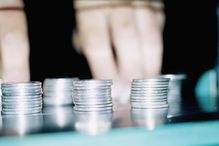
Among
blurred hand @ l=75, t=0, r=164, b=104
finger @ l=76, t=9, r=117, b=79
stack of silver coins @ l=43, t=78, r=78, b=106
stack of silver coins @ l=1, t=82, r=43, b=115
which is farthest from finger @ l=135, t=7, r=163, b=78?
stack of silver coins @ l=1, t=82, r=43, b=115

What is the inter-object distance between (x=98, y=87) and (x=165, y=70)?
3.99 feet

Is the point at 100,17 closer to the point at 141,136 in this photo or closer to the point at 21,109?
the point at 21,109

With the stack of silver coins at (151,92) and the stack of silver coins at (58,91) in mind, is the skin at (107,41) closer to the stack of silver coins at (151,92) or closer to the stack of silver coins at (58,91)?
the stack of silver coins at (58,91)

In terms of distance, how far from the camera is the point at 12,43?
1551 mm

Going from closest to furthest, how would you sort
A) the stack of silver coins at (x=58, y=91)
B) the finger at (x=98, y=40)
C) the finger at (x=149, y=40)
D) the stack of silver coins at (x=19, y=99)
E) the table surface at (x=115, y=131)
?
the table surface at (x=115, y=131) < the stack of silver coins at (x=19, y=99) < the stack of silver coins at (x=58, y=91) < the finger at (x=98, y=40) < the finger at (x=149, y=40)

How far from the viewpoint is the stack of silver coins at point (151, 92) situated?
4.06 feet

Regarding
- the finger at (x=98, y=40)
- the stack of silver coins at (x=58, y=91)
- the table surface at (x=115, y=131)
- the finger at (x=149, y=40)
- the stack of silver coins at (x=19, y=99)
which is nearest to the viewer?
the table surface at (x=115, y=131)

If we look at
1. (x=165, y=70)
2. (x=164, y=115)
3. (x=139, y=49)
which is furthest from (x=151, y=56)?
(x=164, y=115)

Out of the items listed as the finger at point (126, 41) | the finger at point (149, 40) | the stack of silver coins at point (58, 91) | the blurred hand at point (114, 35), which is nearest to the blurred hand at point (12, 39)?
the stack of silver coins at point (58, 91)

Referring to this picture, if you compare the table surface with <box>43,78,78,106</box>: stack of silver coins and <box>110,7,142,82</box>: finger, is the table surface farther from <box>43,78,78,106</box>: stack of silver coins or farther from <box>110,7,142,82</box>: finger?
<box>110,7,142,82</box>: finger

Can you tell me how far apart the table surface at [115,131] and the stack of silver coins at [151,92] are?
23 centimetres

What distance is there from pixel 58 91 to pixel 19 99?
0.33 meters

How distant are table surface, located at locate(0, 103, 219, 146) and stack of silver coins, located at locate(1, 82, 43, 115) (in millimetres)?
179

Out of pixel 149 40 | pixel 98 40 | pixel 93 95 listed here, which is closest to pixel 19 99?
pixel 93 95
